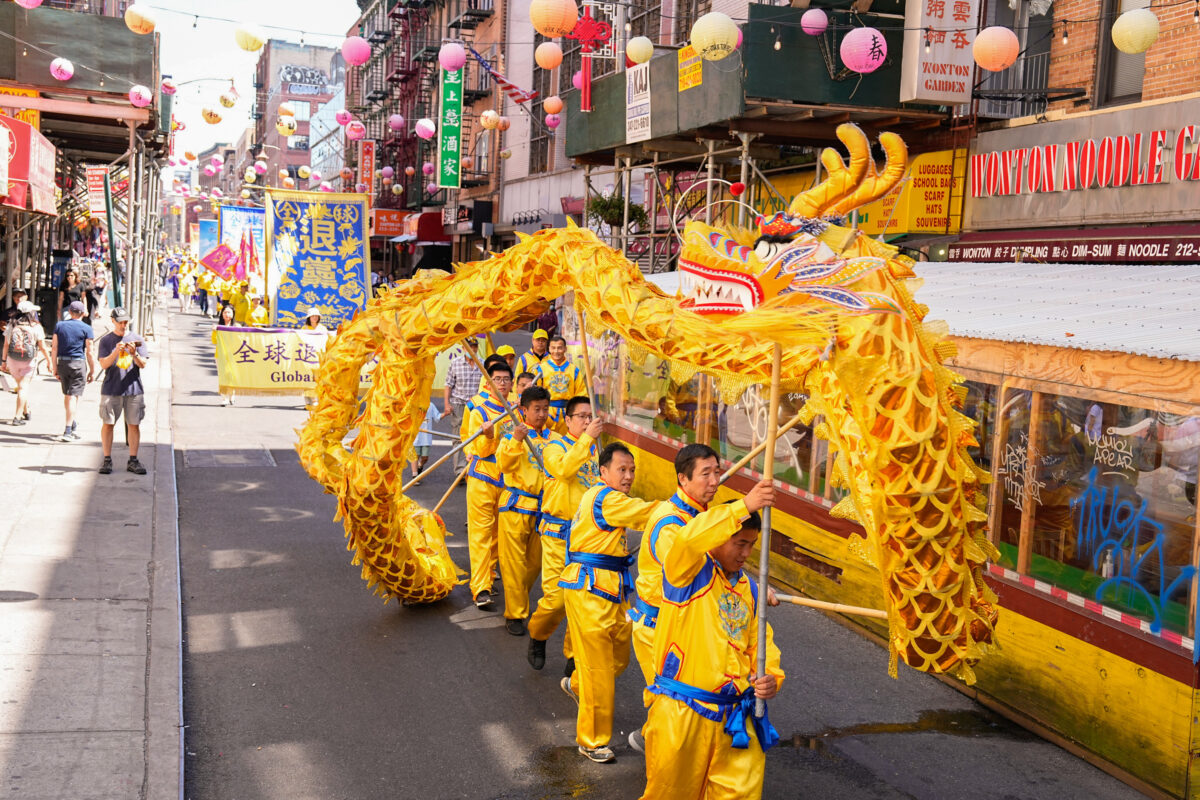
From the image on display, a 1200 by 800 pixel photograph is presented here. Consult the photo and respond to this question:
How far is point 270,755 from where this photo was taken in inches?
235

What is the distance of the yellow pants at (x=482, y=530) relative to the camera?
8.59 metres

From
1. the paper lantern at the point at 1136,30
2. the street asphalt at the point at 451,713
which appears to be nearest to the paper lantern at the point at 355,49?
the street asphalt at the point at 451,713

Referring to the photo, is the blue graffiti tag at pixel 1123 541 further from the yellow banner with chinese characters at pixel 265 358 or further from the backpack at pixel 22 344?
the backpack at pixel 22 344

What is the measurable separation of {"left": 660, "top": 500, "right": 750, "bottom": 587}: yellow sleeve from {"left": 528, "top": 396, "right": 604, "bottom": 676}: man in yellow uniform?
94.4 inches

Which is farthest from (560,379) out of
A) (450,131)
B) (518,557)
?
(450,131)

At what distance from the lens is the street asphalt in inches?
228

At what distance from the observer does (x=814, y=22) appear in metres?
12.8

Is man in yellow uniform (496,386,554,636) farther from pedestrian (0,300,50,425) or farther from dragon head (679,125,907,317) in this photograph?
pedestrian (0,300,50,425)

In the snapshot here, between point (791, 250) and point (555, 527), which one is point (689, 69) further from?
point (791, 250)

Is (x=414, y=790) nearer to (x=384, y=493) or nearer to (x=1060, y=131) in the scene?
(x=384, y=493)

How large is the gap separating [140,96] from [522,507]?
17807mm

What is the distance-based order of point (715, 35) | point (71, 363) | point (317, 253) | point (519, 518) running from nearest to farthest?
point (519, 518)
point (715, 35)
point (71, 363)
point (317, 253)

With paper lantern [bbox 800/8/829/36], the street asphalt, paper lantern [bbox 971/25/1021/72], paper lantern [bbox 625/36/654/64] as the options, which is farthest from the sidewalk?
paper lantern [bbox 800/8/829/36]

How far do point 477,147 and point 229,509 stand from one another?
101 feet
